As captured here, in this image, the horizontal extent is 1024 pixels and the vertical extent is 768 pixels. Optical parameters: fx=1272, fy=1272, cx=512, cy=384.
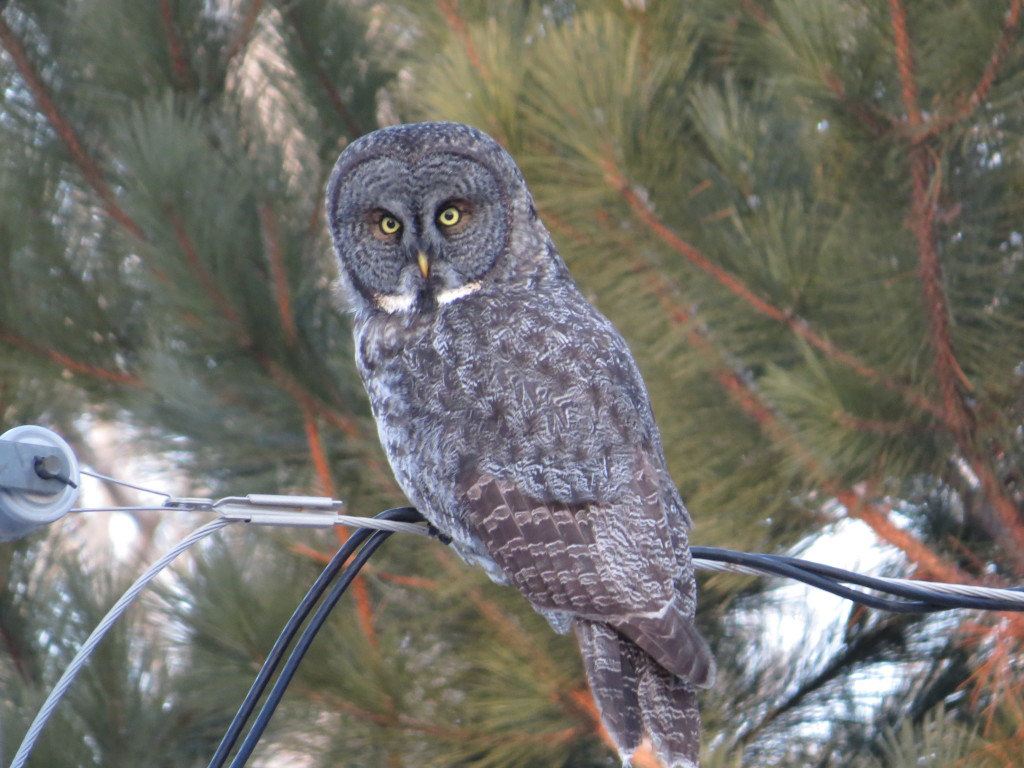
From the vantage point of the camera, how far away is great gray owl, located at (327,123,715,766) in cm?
229

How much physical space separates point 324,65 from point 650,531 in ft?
8.17

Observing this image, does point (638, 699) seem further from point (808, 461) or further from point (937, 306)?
point (937, 306)

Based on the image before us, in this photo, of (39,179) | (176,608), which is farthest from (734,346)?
(39,179)

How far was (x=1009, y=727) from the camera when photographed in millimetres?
2941

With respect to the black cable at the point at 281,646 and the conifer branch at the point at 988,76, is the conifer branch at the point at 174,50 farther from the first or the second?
the black cable at the point at 281,646

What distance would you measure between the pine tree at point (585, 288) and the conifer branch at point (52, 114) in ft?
0.04

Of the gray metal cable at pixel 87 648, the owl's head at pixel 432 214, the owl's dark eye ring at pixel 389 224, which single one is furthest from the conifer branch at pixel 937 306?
the gray metal cable at pixel 87 648

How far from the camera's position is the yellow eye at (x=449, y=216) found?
3041 mm

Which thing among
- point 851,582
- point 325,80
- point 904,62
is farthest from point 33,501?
point 325,80

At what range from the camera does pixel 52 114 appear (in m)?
4.41

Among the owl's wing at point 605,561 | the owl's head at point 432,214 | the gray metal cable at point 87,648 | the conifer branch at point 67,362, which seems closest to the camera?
the gray metal cable at point 87,648

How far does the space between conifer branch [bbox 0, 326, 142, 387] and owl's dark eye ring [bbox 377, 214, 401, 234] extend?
1537 millimetres

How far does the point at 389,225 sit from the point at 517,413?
78 cm

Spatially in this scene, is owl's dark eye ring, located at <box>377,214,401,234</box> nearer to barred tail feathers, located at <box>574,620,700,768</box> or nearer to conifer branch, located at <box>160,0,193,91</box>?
barred tail feathers, located at <box>574,620,700,768</box>
